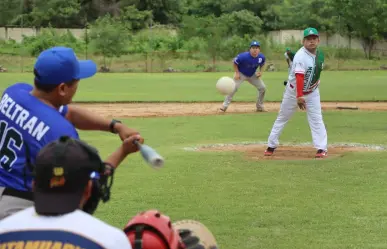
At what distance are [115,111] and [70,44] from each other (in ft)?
118

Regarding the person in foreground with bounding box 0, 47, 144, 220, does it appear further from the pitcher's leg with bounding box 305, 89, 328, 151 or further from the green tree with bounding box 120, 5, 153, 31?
the green tree with bounding box 120, 5, 153, 31

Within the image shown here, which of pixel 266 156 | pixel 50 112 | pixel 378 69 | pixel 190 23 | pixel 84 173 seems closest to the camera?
pixel 84 173

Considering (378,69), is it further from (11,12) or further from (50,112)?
(50,112)

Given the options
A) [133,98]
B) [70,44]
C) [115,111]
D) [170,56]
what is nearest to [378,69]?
[170,56]

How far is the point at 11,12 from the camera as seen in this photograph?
77.1 meters

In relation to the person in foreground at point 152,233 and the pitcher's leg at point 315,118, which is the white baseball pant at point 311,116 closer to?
the pitcher's leg at point 315,118

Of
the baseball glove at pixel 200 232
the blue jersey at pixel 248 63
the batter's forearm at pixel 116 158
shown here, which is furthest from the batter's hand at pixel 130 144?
the blue jersey at pixel 248 63

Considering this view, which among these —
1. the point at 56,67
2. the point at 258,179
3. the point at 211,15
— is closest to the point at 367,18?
the point at 211,15

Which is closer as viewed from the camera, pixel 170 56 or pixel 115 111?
pixel 115 111

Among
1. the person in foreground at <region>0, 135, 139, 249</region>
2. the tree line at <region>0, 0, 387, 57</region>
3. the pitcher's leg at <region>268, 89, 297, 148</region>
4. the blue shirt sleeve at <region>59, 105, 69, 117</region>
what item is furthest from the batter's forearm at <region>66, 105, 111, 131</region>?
the tree line at <region>0, 0, 387, 57</region>

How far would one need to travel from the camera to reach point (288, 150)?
535 inches

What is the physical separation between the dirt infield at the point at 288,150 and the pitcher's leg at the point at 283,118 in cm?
26

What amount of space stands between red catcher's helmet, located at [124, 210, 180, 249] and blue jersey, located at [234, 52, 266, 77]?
702 inches

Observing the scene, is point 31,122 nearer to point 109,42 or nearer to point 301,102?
point 301,102
